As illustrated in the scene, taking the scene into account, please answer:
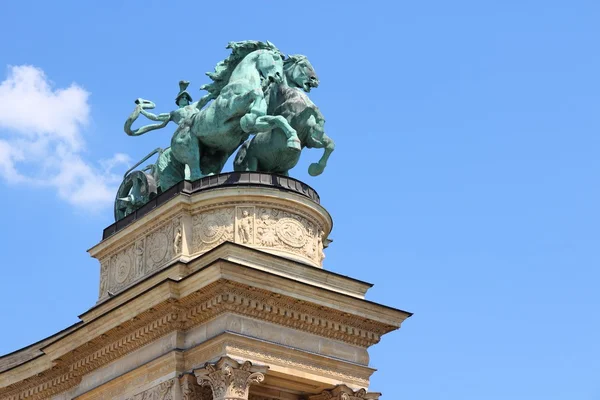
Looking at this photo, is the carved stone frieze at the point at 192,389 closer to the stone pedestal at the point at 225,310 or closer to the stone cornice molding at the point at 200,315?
the stone pedestal at the point at 225,310

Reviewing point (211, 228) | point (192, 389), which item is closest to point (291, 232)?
point (211, 228)

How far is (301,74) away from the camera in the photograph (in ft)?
89.0

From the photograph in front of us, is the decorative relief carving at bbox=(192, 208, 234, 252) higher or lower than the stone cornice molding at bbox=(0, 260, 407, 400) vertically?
higher

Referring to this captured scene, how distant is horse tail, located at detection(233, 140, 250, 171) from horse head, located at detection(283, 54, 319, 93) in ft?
6.35

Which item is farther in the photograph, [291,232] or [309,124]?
[309,124]

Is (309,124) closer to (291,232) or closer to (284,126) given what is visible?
(284,126)

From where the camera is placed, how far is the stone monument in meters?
22.6

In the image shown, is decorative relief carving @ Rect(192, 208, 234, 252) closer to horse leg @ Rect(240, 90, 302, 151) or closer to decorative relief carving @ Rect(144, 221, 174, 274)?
decorative relief carving @ Rect(144, 221, 174, 274)

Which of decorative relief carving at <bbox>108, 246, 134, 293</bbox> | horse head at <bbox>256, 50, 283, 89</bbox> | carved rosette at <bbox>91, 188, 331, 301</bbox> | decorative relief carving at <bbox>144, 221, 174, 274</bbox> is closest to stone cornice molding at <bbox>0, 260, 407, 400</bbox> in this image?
decorative relief carving at <bbox>108, 246, 134, 293</bbox>

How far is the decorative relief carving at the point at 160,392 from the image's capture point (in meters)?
22.8

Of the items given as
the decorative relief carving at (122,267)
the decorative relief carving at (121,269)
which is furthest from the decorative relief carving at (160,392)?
the decorative relief carving at (122,267)

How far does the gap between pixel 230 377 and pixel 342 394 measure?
9.21 feet

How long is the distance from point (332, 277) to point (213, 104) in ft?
17.4

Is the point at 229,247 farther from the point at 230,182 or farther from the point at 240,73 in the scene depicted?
the point at 240,73
